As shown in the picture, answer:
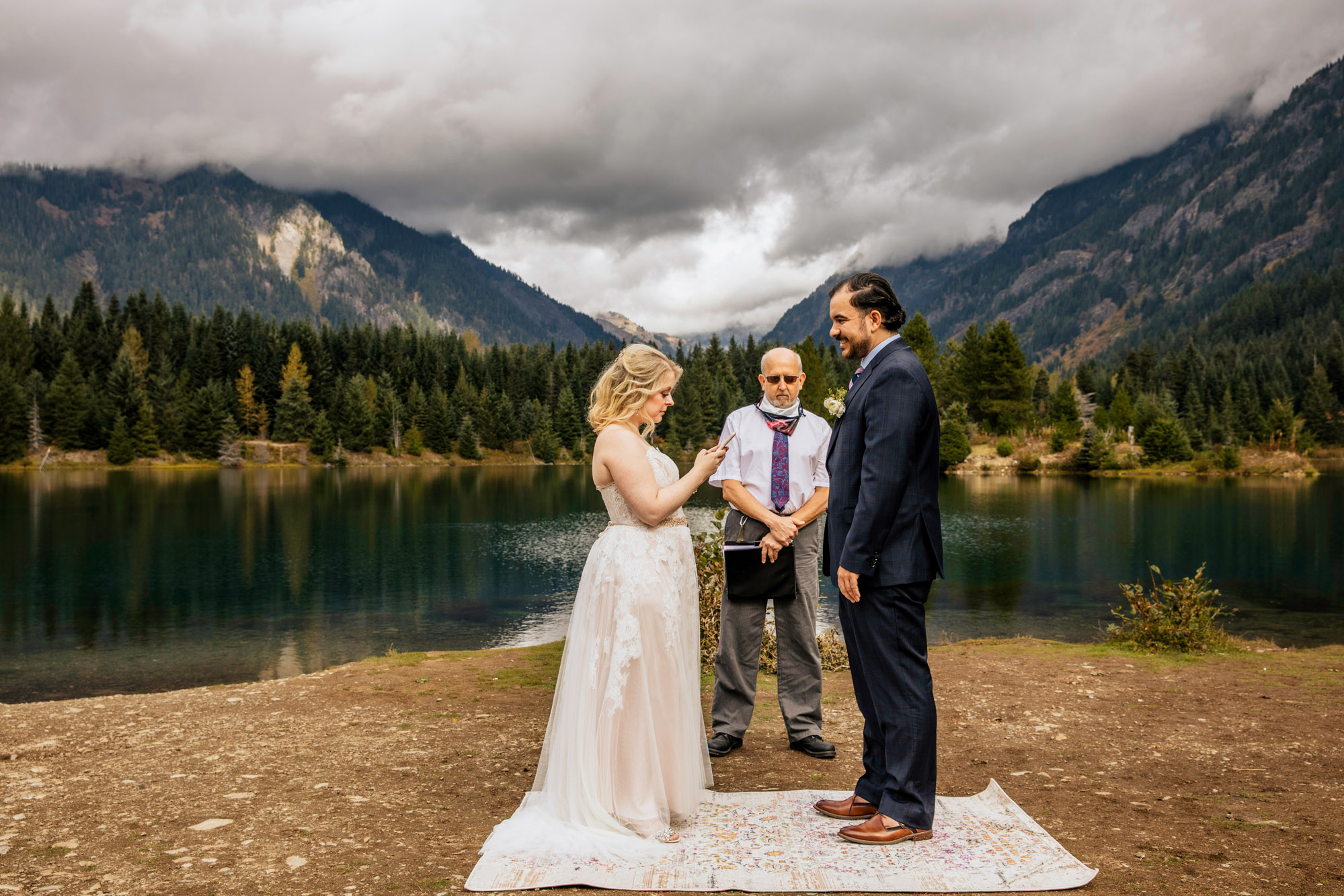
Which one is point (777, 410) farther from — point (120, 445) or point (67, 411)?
point (67, 411)

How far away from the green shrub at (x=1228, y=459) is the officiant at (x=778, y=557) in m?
78.1

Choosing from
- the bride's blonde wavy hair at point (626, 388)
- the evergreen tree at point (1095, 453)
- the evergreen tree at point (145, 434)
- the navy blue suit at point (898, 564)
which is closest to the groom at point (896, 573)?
the navy blue suit at point (898, 564)

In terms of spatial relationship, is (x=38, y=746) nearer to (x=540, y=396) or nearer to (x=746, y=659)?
(x=746, y=659)

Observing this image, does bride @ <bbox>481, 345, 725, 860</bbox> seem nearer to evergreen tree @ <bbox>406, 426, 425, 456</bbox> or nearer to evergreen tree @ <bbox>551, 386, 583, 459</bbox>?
evergreen tree @ <bbox>406, 426, 425, 456</bbox>

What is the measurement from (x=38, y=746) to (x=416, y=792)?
11.0ft


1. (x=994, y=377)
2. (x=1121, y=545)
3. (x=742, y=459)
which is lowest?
(x=1121, y=545)

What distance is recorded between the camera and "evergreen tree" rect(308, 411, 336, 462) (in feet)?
300

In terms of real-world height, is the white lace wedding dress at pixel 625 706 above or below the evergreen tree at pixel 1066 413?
below

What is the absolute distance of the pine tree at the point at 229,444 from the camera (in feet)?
279

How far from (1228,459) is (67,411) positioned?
355ft

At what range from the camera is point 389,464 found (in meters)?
94.9

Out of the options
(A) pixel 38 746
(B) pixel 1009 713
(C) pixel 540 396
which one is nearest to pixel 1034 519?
(B) pixel 1009 713

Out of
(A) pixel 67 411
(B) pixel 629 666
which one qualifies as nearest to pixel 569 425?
(A) pixel 67 411

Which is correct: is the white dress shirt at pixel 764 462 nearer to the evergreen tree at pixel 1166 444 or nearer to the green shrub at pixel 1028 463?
the green shrub at pixel 1028 463
